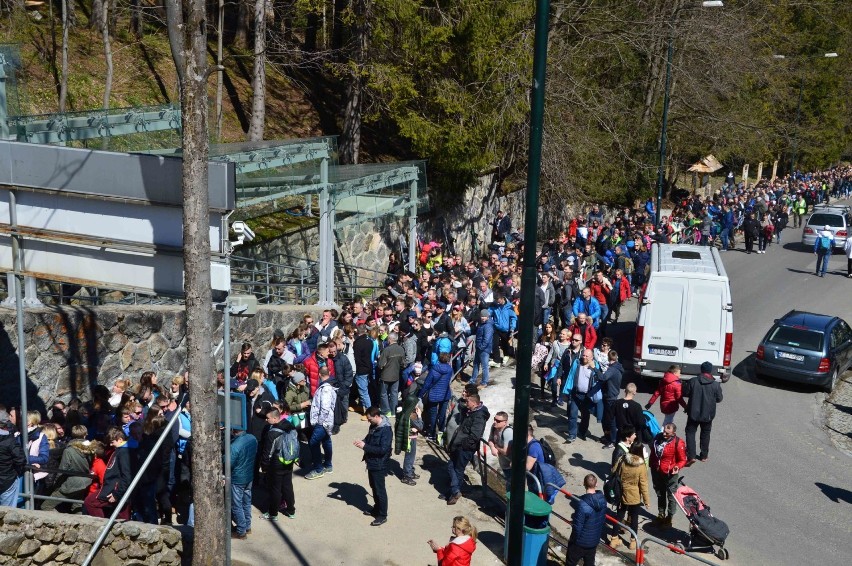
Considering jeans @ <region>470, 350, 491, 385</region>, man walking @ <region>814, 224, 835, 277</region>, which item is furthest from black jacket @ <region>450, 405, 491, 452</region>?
man walking @ <region>814, 224, 835, 277</region>

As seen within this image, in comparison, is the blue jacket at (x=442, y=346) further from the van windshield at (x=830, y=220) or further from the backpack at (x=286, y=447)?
the van windshield at (x=830, y=220)

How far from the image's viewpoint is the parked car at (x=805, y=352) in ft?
56.8

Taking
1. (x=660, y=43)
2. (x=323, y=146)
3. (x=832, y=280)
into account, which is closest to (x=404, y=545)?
(x=323, y=146)

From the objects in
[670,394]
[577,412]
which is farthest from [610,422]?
[670,394]

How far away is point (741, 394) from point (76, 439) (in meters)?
12.2

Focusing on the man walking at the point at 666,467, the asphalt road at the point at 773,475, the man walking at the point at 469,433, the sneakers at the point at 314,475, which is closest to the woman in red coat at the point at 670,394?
the asphalt road at the point at 773,475

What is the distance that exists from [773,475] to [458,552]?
21.7ft

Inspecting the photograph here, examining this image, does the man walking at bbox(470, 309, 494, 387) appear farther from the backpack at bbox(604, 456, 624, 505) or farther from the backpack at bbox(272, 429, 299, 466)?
the backpack at bbox(272, 429, 299, 466)

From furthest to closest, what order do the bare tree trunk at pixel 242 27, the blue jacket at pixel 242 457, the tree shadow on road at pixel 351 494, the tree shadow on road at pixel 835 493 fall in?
the bare tree trunk at pixel 242 27
the tree shadow on road at pixel 835 493
the tree shadow on road at pixel 351 494
the blue jacket at pixel 242 457

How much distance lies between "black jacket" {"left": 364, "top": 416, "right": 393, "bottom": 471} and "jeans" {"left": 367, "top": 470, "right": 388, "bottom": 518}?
10 centimetres

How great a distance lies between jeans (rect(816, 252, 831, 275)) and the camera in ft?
93.7

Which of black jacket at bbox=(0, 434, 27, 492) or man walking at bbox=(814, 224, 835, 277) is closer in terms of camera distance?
black jacket at bbox=(0, 434, 27, 492)

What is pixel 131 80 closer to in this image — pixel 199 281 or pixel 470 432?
pixel 470 432

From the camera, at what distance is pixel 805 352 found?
17.4m
